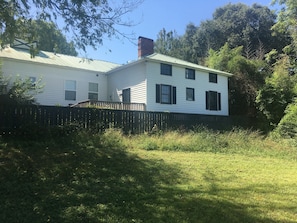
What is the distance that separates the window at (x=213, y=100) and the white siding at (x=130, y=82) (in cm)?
628

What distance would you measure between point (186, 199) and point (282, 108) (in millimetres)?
19662

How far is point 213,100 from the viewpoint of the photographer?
23578mm

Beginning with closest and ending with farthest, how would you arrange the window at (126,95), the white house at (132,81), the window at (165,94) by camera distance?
the white house at (132,81)
the window at (165,94)
the window at (126,95)

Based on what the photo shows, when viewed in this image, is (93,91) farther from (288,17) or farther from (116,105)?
(288,17)

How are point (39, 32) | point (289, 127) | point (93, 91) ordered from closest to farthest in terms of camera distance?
point (39, 32) → point (289, 127) → point (93, 91)

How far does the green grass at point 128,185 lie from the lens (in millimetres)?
4754

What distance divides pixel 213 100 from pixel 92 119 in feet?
44.0

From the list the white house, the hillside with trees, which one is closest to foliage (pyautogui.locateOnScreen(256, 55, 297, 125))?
the hillside with trees

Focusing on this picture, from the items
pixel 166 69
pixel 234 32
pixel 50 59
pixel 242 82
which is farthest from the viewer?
pixel 234 32

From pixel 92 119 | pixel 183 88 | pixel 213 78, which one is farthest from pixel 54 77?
pixel 213 78

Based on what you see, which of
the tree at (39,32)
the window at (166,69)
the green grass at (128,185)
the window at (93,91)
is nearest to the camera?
the green grass at (128,185)

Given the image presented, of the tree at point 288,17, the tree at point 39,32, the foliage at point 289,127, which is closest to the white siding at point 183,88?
the foliage at point 289,127

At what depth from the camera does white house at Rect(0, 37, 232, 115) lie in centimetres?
1912

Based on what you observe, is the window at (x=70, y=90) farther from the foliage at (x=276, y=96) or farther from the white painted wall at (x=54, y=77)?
the foliage at (x=276, y=96)
